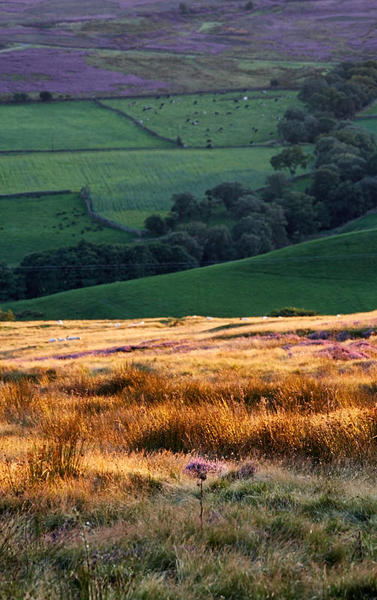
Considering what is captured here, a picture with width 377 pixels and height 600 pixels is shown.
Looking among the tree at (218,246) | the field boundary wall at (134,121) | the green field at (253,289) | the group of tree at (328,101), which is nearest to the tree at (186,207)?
the tree at (218,246)

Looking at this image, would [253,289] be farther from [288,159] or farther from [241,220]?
[288,159]

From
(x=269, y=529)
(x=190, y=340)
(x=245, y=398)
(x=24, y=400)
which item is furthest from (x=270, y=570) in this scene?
(x=190, y=340)

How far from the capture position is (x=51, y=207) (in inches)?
4909

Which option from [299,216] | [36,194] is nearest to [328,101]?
[299,216]

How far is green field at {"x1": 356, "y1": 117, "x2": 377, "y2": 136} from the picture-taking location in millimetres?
156375

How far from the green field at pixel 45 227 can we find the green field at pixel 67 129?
30.9 metres

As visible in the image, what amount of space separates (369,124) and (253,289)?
99218mm

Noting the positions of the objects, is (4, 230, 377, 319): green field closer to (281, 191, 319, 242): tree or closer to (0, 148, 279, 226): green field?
(281, 191, 319, 242): tree

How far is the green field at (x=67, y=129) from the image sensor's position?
154m

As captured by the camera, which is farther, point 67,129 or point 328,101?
point 328,101

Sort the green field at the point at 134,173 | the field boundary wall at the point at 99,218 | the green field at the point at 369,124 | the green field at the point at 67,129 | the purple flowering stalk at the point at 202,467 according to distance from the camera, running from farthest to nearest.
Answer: the green field at the point at 369,124 < the green field at the point at 67,129 < the green field at the point at 134,173 < the field boundary wall at the point at 99,218 < the purple flowering stalk at the point at 202,467

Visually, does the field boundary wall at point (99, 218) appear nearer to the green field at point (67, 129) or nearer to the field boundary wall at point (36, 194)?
the field boundary wall at point (36, 194)

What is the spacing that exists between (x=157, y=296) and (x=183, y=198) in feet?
149

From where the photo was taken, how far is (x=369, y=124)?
16075 cm
